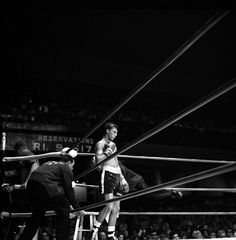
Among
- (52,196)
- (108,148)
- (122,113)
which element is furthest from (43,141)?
(52,196)

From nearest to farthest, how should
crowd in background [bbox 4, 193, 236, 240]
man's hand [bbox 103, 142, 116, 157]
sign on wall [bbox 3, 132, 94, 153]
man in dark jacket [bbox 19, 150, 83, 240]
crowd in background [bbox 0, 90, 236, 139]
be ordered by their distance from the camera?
man in dark jacket [bbox 19, 150, 83, 240] → man's hand [bbox 103, 142, 116, 157] → crowd in background [bbox 4, 193, 236, 240] → sign on wall [bbox 3, 132, 94, 153] → crowd in background [bbox 0, 90, 236, 139]

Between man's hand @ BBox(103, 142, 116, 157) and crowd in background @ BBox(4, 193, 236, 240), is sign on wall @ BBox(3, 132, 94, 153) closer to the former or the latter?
crowd in background @ BBox(4, 193, 236, 240)

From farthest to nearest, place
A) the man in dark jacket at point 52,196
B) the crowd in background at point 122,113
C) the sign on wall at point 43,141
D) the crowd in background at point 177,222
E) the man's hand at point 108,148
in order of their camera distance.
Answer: the crowd in background at point 122,113 → the sign on wall at point 43,141 → the crowd in background at point 177,222 → the man's hand at point 108,148 → the man in dark jacket at point 52,196

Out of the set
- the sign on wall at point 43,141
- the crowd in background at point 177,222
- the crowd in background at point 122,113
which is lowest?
the crowd in background at point 177,222

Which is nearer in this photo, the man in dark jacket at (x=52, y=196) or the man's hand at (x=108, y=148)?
the man in dark jacket at (x=52, y=196)

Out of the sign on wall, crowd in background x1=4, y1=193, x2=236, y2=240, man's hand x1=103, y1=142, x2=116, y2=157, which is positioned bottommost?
crowd in background x1=4, y1=193, x2=236, y2=240

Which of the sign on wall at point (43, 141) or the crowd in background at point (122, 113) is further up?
the crowd in background at point (122, 113)

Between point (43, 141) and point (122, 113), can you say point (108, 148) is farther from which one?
point (122, 113)

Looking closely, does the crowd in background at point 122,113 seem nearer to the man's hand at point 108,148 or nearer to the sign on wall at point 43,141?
the sign on wall at point 43,141

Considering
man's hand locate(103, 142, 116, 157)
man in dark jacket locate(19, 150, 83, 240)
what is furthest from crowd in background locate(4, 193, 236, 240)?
man in dark jacket locate(19, 150, 83, 240)

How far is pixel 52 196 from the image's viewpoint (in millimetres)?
2129

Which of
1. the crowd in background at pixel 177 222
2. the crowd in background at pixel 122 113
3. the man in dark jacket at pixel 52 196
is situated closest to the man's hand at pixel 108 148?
the man in dark jacket at pixel 52 196

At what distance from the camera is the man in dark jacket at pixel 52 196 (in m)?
2.08

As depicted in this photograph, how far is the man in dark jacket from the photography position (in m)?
2.08
